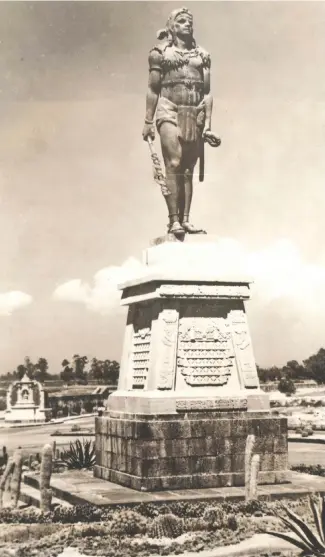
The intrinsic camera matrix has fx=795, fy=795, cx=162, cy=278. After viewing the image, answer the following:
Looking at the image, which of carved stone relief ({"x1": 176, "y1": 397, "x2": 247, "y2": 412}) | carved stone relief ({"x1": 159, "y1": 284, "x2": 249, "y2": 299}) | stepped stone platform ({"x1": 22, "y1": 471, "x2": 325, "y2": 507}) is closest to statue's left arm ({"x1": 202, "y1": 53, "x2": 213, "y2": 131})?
carved stone relief ({"x1": 159, "y1": 284, "x2": 249, "y2": 299})

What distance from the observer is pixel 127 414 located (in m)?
11.1


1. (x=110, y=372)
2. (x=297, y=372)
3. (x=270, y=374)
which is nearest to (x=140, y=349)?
(x=297, y=372)

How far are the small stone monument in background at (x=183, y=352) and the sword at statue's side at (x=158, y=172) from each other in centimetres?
2

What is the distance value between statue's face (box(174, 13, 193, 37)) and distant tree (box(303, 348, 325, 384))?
1041 inches

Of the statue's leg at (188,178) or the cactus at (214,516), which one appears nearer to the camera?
the cactus at (214,516)

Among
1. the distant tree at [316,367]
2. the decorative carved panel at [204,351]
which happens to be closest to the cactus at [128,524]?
the decorative carved panel at [204,351]

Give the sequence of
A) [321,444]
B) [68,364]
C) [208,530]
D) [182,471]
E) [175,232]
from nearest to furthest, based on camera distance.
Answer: [208,530] → [182,471] → [175,232] → [321,444] → [68,364]

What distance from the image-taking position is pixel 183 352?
36.5ft

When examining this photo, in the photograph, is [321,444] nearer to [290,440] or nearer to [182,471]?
[290,440]

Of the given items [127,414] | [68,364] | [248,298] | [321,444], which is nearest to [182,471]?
[127,414]

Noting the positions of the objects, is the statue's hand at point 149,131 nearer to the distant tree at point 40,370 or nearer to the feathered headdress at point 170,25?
the feathered headdress at point 170,25

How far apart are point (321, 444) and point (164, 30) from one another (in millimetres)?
12698

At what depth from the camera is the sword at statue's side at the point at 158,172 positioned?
12.0 meters

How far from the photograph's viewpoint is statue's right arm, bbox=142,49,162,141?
462 inches
